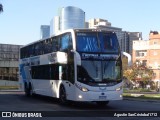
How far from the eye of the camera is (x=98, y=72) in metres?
20.6

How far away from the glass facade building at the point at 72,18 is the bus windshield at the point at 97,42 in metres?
116

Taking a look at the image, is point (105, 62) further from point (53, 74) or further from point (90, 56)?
point (53, 74)

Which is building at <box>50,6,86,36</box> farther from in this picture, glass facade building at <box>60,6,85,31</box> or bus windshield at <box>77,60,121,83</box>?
bus windshield at <box>77,60,121,83</box>

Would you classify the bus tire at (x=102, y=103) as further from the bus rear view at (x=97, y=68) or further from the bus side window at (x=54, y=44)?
the bus side window at (x=54, y=44)

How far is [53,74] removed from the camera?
24.3 m

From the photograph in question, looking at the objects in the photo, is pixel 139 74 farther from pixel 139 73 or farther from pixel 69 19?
pixel 69 19

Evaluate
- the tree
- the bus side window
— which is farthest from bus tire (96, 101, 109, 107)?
the tree

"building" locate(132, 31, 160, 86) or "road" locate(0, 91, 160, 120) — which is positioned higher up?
"building" locate(132, 31, 160, 86)

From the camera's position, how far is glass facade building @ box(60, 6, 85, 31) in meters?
142

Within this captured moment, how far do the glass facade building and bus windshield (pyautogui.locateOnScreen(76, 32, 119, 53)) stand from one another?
116m

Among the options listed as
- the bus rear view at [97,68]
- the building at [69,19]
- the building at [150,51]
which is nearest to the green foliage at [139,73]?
the building at [150,51]

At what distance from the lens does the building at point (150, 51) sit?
398 ft

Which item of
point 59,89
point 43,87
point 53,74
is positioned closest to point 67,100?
point 59,89

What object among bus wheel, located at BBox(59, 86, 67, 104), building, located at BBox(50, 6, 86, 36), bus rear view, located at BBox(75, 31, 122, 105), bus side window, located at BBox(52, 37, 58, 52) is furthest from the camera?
building, located at BBox(50, 6, 86, 36)
